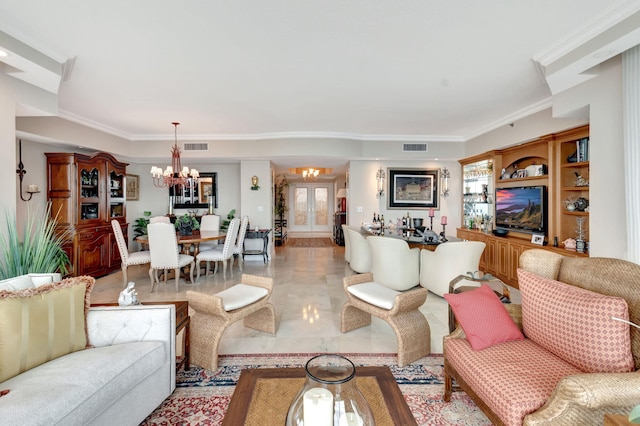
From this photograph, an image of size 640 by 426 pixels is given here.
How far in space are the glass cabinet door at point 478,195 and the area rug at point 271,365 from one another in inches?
162

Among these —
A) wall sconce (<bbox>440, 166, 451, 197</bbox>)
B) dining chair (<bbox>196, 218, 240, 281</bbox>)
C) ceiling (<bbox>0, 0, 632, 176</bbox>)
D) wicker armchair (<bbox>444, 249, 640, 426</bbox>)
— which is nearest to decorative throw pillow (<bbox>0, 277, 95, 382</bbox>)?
ceiling (<bbox>0, 0, 632, 176</bbox>)

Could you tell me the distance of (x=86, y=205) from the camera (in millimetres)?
5434

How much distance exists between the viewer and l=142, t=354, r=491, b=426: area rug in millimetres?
1927

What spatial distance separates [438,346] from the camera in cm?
288

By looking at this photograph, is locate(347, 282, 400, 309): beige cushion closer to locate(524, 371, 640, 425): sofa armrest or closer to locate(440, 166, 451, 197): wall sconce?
locate(524, 371, 640, 425): sofa armrest

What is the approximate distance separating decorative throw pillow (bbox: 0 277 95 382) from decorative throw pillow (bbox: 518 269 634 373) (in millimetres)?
2803

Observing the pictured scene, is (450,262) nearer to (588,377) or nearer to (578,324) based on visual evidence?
(578,324)

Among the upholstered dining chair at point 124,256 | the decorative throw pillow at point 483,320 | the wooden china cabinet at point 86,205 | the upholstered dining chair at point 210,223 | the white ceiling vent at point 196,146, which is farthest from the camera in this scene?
the upholstered dining chair at point 210,223

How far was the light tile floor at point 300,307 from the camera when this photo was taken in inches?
113

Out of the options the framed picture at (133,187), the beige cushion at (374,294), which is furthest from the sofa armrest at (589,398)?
the framed picture at (133,187)

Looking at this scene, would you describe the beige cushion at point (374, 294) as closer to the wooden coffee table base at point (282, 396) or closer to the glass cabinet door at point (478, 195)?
the wooden coffee table base at point (282, 396)

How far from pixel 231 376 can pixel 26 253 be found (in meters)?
2.10

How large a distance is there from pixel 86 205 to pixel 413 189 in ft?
21.1

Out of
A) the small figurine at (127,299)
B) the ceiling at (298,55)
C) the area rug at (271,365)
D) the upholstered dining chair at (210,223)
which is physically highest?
the ceiling at (298,55)
